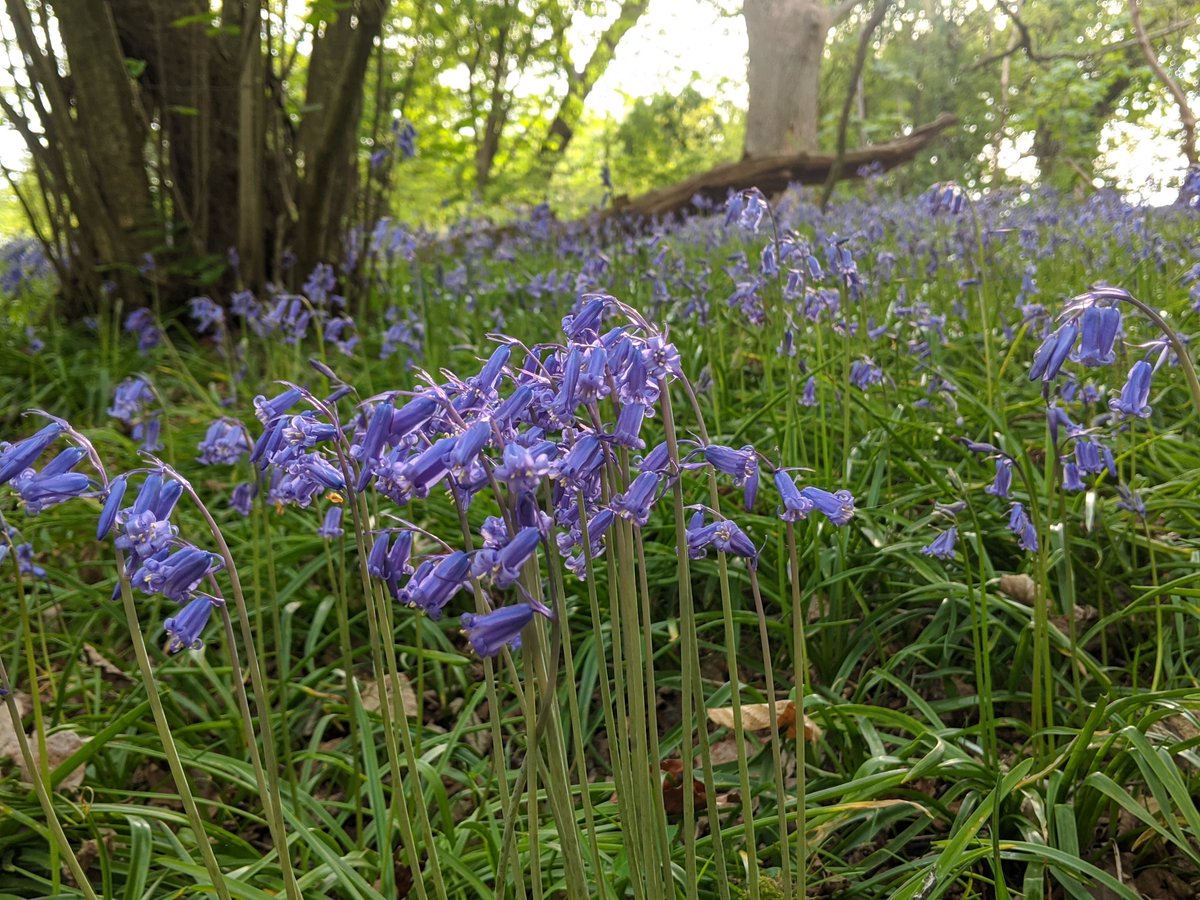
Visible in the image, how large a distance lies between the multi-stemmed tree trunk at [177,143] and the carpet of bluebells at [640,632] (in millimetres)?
2169

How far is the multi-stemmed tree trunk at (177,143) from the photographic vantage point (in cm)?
604

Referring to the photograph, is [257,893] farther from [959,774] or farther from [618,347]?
[959,774]

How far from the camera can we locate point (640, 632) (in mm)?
1965

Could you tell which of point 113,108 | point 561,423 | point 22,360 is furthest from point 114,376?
point 561,423

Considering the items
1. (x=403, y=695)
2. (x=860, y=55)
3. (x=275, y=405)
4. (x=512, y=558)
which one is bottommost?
(x=403, y=695)

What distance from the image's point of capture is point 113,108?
6.26 m

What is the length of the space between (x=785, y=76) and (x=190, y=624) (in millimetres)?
14659

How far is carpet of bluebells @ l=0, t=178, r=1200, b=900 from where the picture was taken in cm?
130

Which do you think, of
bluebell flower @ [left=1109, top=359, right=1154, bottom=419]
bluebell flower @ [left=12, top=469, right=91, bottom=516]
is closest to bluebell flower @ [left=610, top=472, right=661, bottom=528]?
bluebell flower @ [left=12, top=469, right=91, bottom=516]

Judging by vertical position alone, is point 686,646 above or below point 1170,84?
below

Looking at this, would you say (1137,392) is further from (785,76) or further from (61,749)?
(785,76)

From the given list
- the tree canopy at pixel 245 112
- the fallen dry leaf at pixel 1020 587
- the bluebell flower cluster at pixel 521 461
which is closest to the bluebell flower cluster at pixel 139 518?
the bluebell flower cluster at pixel 521 461

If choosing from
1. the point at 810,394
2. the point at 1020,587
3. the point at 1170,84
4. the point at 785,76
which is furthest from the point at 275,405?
the point at 785,76

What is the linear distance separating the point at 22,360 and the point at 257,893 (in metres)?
6.02
